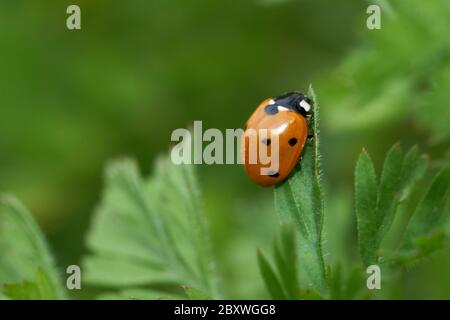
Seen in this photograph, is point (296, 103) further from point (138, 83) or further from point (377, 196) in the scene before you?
point (138, 83)

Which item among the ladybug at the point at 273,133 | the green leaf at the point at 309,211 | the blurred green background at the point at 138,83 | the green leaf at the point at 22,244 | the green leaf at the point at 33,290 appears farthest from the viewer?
the blurred green background at the point at 138,83

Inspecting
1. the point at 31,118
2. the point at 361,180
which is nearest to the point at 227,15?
the point at 31,118

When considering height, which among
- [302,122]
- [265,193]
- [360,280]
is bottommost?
[360,280]

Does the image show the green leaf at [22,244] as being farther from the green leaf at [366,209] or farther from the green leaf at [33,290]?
the green leaf at [366,209]

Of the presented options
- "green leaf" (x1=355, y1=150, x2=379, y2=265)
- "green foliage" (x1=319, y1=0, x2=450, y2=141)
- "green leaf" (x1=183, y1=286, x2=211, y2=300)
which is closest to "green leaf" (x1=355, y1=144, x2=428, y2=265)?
"green leaf" (x1=355, y1=150, x2=379, y2=265)

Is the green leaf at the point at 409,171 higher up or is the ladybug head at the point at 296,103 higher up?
the ladybug head at the point at 296,103

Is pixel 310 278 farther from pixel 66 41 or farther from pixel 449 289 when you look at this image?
pixel 66 41

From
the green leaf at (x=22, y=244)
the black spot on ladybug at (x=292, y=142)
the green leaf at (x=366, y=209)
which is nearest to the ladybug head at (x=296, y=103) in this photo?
the black spot on ladybug at (x=292, y=142)
